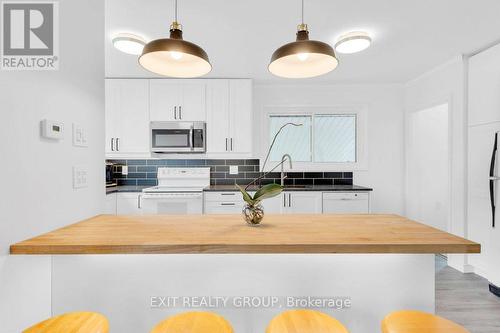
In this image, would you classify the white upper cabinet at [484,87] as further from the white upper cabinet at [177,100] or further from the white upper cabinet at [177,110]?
the white upper cabinet at [177,100]

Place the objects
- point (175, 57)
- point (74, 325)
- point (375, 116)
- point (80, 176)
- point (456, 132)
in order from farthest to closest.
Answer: point (375, 116) < point (456, 132) < point (80, 176) < point (175, 57) < point (74, 325)

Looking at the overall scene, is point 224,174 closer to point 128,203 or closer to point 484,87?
point 128,203

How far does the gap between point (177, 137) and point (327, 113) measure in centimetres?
233

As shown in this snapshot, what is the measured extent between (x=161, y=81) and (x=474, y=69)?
3.83 metres

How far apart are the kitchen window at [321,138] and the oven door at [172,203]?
4.60 feet

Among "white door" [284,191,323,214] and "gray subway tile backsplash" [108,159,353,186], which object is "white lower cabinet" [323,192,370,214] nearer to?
"white door" [284,191,323,214]

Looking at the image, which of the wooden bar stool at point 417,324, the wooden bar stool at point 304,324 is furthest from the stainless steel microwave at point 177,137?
the wooden bar stool at point 417,324

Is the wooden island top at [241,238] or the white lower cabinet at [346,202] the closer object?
the wooden island top at [241,238]

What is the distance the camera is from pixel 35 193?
1207 millimetres

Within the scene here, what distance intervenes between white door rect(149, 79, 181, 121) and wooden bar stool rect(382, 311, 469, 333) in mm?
3287

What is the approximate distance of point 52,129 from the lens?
1.29 meters

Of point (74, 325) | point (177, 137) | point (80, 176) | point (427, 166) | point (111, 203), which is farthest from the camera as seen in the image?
point (427, 166)

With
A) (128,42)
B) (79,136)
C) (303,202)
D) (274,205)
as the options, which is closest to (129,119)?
(128,42)

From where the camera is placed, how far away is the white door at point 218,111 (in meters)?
3.59
